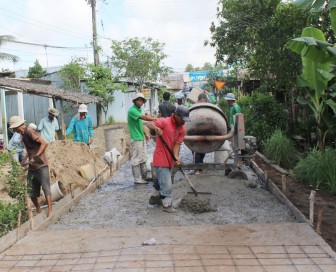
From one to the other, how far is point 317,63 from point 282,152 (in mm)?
3669

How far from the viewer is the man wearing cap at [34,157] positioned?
5.93m

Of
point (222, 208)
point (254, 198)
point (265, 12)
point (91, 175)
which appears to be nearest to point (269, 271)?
point (222, 208)

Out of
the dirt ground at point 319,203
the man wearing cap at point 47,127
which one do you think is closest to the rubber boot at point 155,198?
the dirt ground at point 319,203

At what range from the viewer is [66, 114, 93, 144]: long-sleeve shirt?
9.61 metres

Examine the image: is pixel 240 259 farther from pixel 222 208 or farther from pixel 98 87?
pixel 98 87

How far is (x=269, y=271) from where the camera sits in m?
3.74

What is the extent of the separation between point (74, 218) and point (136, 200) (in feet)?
4.15

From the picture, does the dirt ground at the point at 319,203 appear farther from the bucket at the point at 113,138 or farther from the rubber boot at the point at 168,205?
the bucket at the point at 113,138

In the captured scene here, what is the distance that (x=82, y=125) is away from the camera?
9727 mm

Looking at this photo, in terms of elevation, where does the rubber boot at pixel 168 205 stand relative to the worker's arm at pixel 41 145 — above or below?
below

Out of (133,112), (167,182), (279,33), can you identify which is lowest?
(167,182)

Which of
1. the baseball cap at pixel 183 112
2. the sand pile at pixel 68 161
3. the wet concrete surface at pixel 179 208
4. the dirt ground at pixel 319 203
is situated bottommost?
the dirt ground at pixel 319 203

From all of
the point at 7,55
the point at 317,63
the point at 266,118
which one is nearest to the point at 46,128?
the point at 317,63

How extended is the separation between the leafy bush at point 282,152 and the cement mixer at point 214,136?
2722 millimetres
